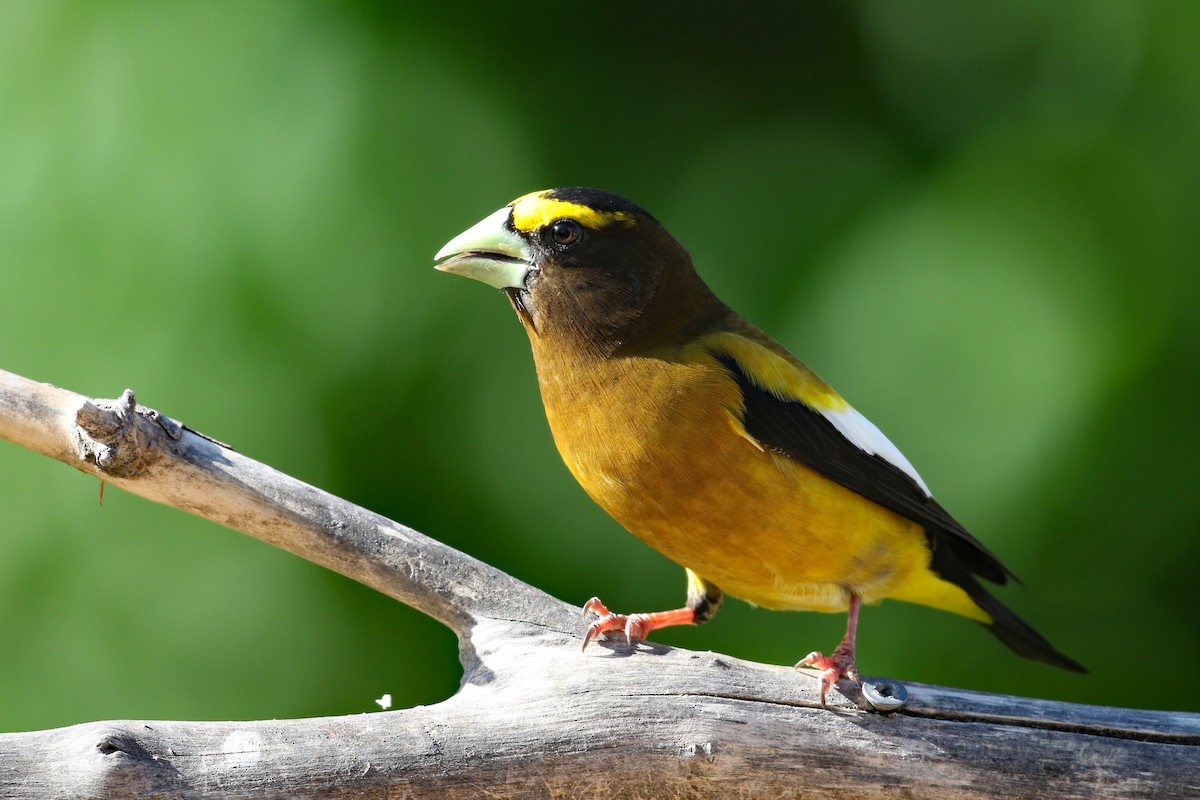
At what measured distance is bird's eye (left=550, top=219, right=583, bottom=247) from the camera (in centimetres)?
291

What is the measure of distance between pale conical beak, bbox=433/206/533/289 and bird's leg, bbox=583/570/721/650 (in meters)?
0.87

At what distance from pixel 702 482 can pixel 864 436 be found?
0.67 meters

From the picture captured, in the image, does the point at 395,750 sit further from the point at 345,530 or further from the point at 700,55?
the point at 700,55

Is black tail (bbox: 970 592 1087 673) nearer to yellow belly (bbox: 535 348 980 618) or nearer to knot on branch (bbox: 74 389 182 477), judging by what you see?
yellow belly (bbox: 535 348 980 618)

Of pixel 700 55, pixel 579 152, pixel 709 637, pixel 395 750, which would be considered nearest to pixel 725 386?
pixel 395 750

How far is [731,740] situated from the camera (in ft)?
7.86

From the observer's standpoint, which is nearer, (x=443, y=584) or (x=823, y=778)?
(x=823, y=778)

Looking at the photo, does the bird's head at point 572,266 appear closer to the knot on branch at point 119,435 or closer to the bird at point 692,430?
the bird at point 692,430

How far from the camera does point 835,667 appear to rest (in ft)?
8.54

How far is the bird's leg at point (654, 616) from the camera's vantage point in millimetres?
2725

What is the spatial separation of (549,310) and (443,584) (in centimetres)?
75

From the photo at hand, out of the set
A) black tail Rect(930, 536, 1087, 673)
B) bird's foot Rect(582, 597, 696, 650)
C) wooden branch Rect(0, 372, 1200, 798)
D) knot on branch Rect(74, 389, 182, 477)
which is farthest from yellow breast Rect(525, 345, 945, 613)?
knot on branch Rect(74, 389, 182, 477)

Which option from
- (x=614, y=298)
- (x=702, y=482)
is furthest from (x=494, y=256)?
(x=702, y=482)

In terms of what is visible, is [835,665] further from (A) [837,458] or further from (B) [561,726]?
(B) [561,726]
